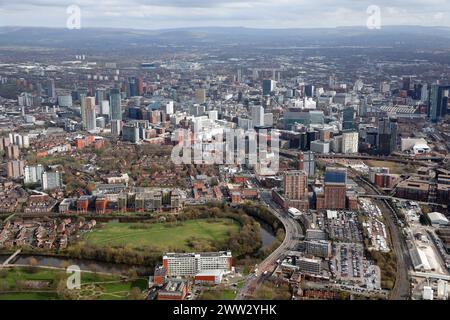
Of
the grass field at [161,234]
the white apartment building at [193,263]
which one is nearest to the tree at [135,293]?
the white apartment building at [193,263]

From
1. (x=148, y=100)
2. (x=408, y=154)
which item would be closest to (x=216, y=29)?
(x=148, y=100)

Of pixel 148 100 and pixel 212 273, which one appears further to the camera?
pixel 148 100

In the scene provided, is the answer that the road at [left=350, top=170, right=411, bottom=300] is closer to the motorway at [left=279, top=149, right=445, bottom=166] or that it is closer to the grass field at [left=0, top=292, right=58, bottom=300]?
the motorway at [left=279, top=149, right=445, bottom=166]

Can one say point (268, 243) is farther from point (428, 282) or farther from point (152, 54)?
point (152, 54)

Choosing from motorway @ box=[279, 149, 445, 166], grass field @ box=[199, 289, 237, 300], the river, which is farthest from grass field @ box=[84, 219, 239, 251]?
motorway @ box=[279, 149, 445, 166]

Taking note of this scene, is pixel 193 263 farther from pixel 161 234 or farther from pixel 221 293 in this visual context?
pixel 161 234

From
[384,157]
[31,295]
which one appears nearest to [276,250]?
[31,295]

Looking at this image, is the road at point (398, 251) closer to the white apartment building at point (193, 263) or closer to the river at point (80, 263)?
the river at point (80, 263)
